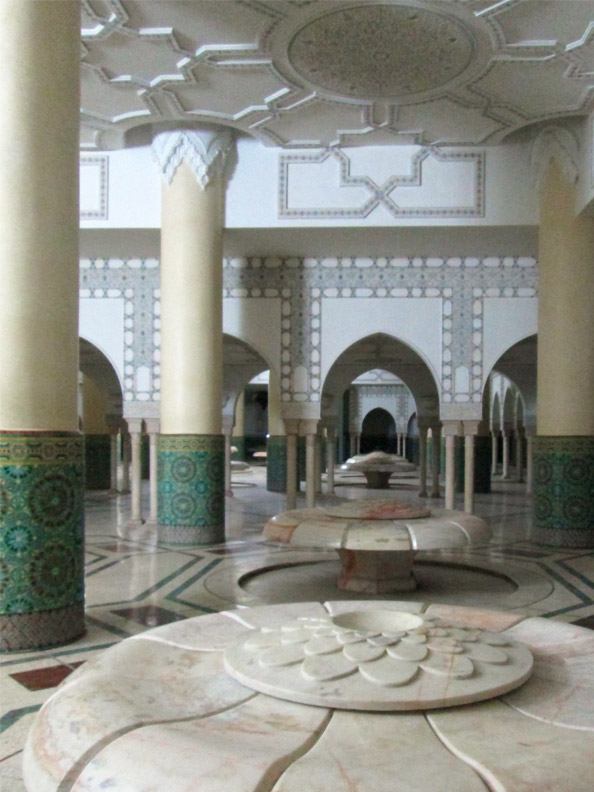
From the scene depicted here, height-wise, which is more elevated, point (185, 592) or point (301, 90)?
point (301, 90)

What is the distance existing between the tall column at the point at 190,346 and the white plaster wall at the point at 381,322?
1193 mm

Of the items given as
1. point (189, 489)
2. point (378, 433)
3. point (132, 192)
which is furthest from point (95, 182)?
point (378, 433)

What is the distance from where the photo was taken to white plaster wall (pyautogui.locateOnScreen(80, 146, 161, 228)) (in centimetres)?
582

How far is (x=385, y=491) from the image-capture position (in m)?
10.8

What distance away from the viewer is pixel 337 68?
4453 mm

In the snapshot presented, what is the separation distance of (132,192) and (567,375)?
355cm

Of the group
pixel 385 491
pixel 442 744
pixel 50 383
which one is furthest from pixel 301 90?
pixel 385 491

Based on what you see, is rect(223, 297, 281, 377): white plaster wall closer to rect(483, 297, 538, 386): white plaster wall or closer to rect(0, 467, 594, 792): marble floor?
rect(0, 467, 594, 792): marble floor

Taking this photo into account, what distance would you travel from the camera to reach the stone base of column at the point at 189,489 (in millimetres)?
5363

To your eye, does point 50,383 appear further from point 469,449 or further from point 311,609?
point 469,449

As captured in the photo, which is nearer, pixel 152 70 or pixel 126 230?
pixel 152 70

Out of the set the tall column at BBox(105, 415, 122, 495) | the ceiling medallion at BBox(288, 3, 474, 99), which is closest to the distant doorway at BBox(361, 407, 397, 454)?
the tall column at BBox(105, 415, 122, 495)

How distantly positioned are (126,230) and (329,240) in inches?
63.8

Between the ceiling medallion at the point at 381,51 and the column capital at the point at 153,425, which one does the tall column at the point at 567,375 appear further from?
the column capital at the point at 153,425
